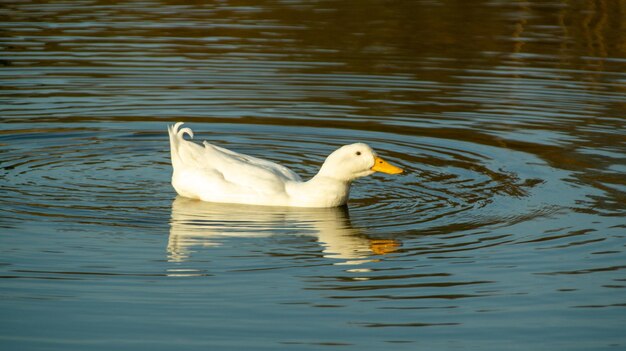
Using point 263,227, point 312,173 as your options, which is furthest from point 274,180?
point 312,173

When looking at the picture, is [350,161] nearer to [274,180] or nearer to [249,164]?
[274,180]

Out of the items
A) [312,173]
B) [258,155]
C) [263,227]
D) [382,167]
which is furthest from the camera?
[258,155]

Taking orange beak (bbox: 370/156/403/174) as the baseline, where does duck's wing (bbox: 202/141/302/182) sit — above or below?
above

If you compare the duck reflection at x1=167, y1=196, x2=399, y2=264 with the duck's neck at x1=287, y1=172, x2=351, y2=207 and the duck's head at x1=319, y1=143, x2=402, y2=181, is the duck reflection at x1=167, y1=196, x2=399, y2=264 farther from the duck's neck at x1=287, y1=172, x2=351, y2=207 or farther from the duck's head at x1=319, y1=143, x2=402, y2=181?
the duck's head at x1=319, y1=143, x2=402, y2=181

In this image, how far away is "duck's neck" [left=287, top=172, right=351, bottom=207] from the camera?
11445 mm

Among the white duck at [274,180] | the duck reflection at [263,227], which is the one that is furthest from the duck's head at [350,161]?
the duck reflection at [263,227]

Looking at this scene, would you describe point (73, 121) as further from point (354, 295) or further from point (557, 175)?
point (354, 295)

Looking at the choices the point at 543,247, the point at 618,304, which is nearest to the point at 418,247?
the point at 543,247

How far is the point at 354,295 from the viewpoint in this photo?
884 centimetres

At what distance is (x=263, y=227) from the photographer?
35.1ft

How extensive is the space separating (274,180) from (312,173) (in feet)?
5.18

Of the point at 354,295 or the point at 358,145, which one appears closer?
the point at 354,295

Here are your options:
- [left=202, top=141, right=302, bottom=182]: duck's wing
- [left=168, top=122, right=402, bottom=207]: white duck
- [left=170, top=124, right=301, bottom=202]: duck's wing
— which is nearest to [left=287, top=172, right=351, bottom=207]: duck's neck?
[left=168, top=122, right=402, bottom=207]: white duck

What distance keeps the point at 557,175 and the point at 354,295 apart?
457cm
